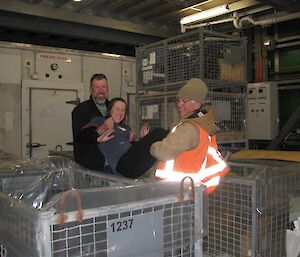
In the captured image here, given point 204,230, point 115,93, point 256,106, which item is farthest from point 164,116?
point 204,230

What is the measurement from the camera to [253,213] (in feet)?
8.34

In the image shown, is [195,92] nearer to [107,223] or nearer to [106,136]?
[106,136]

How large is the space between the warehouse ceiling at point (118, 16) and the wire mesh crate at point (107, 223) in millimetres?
4678

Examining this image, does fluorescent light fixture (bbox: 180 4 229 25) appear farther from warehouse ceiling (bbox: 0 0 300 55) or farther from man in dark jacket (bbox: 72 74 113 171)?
man in dark jacket (bbox: 72 74 113 171)

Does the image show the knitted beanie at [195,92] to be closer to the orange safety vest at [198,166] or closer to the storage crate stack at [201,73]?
the orange safety vest at [198,166]

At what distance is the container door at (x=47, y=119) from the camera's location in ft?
19.2

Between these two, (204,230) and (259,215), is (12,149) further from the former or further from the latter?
(204,230)

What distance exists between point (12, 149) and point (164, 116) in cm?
241

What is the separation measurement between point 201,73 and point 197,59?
0.21m

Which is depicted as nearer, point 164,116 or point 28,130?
point 164,116

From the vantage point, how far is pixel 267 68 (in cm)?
812

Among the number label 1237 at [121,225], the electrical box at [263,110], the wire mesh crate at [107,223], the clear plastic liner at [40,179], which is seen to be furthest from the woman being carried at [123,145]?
the electrical box at [263,110]

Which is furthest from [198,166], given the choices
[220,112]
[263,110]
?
[263,110]

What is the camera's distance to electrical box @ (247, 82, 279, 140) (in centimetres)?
738
